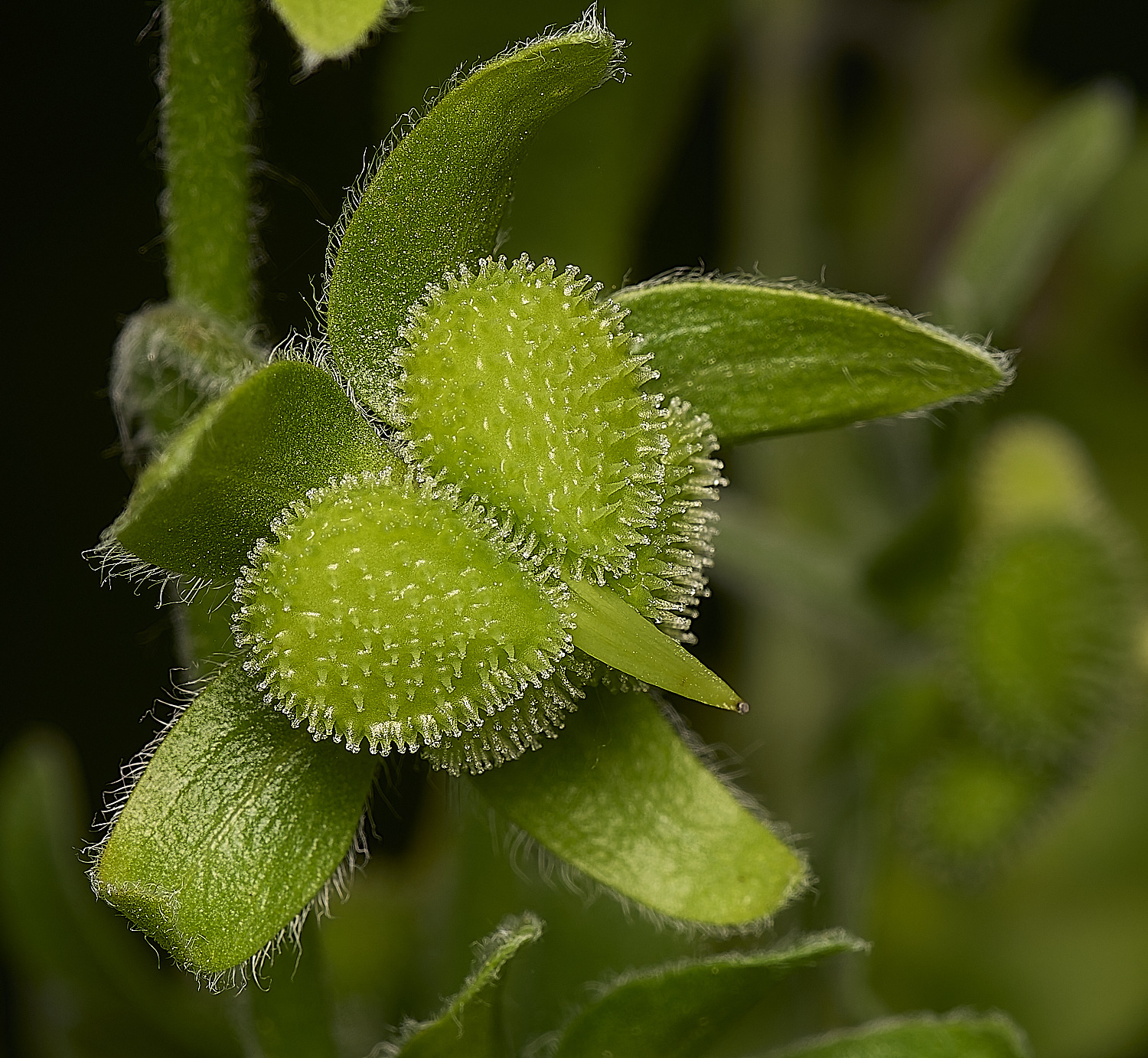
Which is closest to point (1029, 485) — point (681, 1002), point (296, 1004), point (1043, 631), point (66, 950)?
point (1043, 631)

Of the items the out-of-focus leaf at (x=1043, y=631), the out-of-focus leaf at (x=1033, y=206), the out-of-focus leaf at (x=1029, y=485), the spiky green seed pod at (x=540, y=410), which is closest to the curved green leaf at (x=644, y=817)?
the spiky green seed pod at (x=540, y=410)

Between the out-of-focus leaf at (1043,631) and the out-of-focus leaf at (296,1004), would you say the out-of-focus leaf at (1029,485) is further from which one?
the out-of-focus leaf at (296,1004)

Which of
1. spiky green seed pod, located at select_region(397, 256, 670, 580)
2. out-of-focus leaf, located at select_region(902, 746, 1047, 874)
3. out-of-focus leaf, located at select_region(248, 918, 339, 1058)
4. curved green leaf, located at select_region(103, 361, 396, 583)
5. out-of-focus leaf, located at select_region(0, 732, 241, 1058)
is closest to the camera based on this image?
curved green leaf, located at select_region(103, 361, 396, 583)

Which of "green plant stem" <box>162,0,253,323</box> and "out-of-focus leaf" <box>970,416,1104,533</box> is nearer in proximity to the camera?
"green plant stem" <box>162,0,253,323</box>

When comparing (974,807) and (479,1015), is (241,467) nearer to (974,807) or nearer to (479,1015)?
(479,1015)

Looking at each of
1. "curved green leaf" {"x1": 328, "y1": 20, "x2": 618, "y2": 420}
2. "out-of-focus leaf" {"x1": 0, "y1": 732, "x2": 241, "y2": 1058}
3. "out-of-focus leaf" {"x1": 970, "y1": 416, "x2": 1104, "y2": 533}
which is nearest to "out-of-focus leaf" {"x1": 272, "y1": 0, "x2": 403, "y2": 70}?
"curved green leaf" {"x1": 328, "y1": 20, "x2": 618, "y2": 420}

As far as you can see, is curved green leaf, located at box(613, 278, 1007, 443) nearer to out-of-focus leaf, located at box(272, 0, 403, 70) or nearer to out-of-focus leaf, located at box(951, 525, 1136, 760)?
out-of-focus leaf, located at box(272, 0, 403, 70)

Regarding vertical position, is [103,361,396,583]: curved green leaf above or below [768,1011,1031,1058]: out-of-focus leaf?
above
